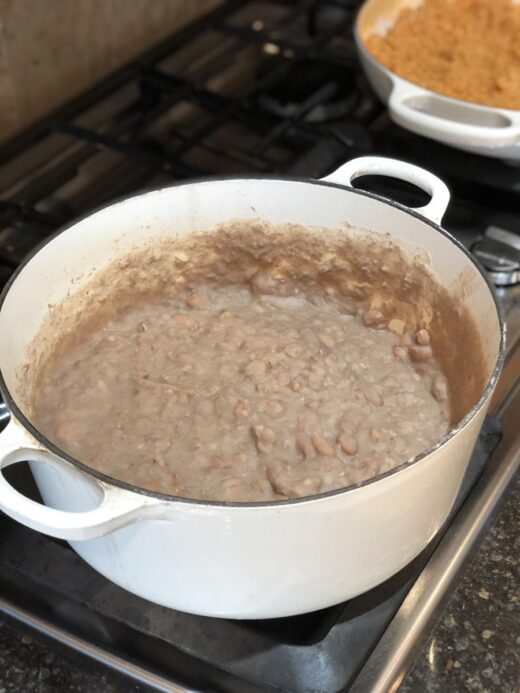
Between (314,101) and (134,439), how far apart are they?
63cm

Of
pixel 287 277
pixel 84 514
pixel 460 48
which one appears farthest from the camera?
pixel 460 48

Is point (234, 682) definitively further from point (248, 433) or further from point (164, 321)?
point (164, 321)

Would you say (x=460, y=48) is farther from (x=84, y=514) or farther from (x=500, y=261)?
(x=84, y=514)

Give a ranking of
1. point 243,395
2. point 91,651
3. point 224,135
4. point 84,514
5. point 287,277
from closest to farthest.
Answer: point 84,514 → point 91,651 → point 243,395 → point 287,277 → point 224,135

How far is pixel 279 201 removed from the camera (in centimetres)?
77

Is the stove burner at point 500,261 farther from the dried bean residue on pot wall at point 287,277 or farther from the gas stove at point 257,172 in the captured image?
the dried bean residue on pot wall at point 287,277

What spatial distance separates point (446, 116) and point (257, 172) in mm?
277

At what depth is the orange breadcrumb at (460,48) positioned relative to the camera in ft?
3.36

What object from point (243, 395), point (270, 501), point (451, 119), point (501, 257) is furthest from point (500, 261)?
point (270, 501)

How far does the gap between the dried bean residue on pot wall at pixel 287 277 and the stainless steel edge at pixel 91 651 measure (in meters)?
0.17

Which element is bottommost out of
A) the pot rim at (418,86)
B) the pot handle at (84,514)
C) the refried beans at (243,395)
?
the refried beans at (243,395)

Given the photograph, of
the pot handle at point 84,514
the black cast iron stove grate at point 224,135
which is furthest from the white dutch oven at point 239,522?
the black cast iron stove grate at point 224,135

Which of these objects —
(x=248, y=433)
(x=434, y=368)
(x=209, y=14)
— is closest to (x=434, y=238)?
(x=434, y=368)

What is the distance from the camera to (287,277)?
0.84m
